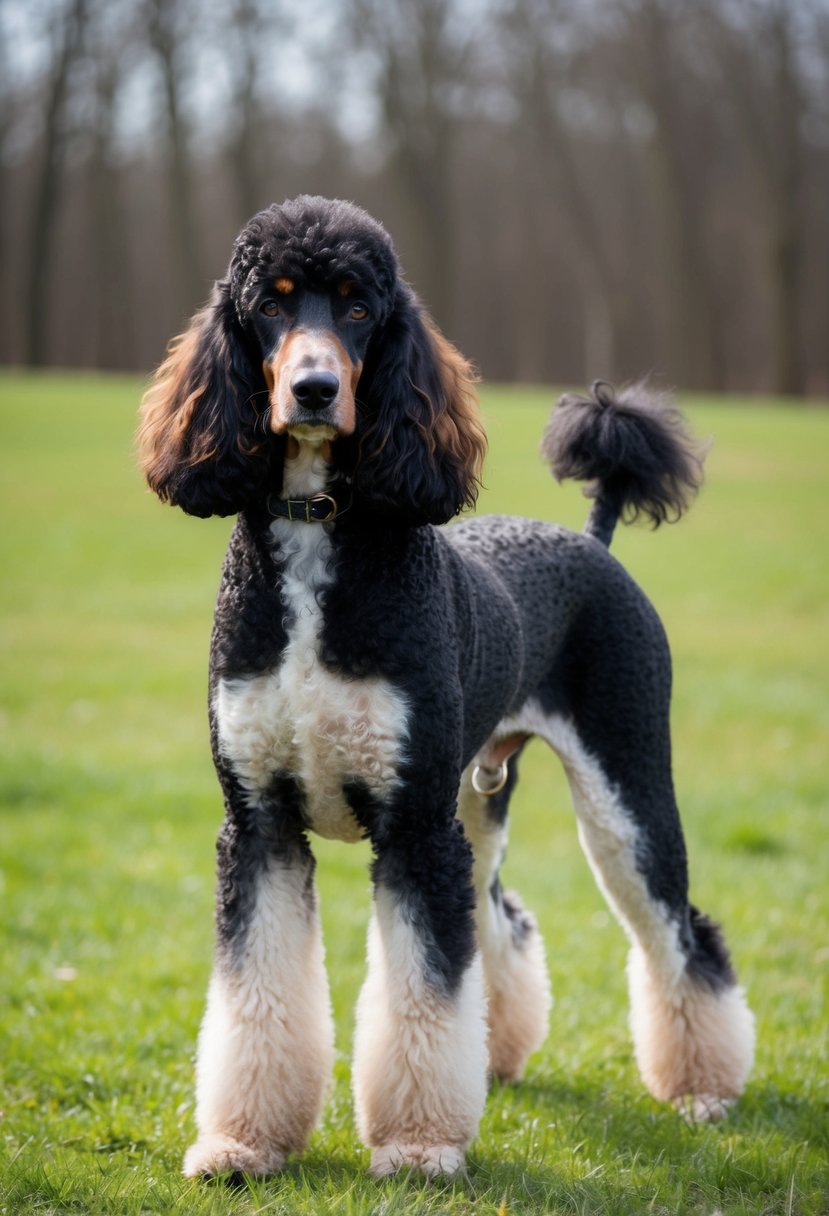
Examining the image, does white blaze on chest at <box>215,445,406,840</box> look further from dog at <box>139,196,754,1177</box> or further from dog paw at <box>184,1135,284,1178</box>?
dog paw at <box>184,1135,284,1178</box>

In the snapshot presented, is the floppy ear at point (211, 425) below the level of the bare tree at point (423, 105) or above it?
below

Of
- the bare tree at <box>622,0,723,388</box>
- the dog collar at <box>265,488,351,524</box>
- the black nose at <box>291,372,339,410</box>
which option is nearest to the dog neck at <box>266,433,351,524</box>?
the dog collar at <box>265,488,351,524</box>

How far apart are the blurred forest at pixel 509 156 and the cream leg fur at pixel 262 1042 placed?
2529 centimetres

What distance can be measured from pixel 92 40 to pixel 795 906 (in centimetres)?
2663

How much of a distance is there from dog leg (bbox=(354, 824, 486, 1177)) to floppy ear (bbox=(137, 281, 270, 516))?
0.91 m

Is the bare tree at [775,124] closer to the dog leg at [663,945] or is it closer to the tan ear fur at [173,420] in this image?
the dog leg at [663,945]

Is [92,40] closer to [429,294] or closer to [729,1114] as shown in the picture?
[429,294]

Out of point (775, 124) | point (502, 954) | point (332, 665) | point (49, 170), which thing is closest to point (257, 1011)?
point (332, 665)

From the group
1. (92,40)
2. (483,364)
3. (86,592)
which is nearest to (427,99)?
(92,40)

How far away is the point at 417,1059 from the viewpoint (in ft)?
10.2

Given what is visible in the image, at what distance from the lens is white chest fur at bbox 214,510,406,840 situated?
9.83ft

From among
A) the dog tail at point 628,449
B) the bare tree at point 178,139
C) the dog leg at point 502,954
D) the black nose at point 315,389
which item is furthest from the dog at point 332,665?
the bare tree at point 178,139

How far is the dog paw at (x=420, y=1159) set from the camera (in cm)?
306

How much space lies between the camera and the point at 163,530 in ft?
51.8
